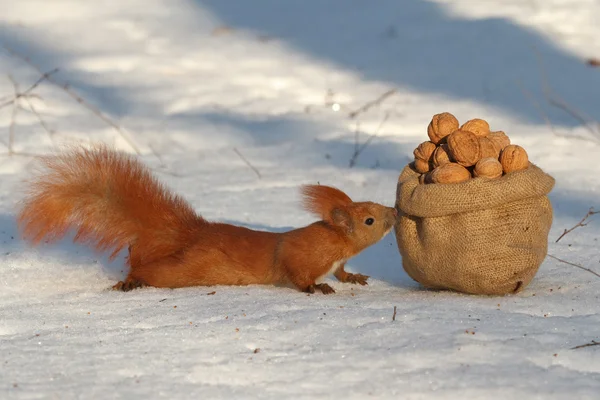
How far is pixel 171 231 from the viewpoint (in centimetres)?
496

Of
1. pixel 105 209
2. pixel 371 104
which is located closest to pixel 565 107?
pixel 371 104

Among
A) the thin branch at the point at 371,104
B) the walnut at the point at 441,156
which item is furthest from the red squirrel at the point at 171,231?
the thin branch at the point at 371,104

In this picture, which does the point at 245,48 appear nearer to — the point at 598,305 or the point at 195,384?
the point at 598,305

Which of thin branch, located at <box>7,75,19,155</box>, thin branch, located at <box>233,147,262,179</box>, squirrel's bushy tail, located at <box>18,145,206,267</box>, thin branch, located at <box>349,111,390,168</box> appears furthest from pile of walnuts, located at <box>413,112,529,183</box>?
thin branch, located at <box>7,75,19,155</box>

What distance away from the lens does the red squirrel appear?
4.80 m

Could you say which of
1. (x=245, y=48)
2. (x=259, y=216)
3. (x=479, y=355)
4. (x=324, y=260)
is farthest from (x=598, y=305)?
(x=245, y=48)

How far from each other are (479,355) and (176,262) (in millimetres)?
1889

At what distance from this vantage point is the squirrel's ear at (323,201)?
4.91 meters

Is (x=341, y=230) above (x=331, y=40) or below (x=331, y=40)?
below

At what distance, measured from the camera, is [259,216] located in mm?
6359

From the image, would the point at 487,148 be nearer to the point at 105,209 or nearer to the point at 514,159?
the point at 514,159

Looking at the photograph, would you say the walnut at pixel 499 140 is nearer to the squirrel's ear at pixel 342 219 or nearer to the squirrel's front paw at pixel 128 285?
the squirrel's ear at pixel 342 219

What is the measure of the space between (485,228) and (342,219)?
80 centimetres

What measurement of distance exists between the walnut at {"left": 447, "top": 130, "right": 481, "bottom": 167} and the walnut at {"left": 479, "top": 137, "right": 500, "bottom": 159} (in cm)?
2
